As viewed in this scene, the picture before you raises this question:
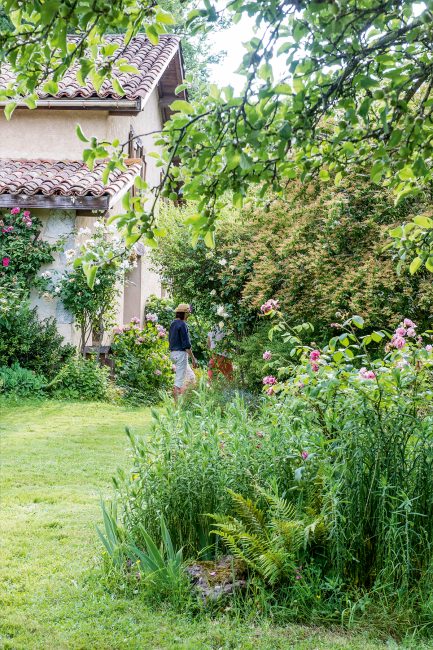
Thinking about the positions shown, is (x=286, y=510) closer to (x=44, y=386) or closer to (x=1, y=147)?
(x=44, y=386)

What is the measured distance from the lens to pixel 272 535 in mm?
4281

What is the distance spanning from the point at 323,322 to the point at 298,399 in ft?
16.3

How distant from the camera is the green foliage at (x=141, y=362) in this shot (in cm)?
1416

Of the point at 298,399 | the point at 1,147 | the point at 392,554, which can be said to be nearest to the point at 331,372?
the point at 298,399

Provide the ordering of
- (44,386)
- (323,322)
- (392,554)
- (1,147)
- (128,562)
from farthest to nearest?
(1,147) < (44,386) < (323,322) < (128,562) < (392,554)

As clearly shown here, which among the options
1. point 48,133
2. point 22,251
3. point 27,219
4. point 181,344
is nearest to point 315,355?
point 181,344

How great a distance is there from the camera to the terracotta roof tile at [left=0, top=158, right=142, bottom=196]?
1247 cm

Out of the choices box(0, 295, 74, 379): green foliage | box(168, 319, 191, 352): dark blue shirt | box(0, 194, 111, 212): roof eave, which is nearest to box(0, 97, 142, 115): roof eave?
box(0, 194, 111, 212): roof eave

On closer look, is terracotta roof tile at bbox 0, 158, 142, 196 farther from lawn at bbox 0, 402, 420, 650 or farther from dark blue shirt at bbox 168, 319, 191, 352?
lawn at bbox 0, 402, 420, 650

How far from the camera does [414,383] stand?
471cm

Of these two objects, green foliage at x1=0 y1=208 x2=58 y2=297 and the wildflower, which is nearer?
the wildflower

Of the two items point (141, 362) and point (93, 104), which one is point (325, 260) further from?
point (93, 104)

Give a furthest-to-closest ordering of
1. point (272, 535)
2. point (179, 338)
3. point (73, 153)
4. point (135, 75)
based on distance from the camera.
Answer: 1. point (135, 75)
2. point (73, 153)
3. point (179, 338)
4. point (272, 535)

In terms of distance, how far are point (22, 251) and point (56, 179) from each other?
137 centimetres
